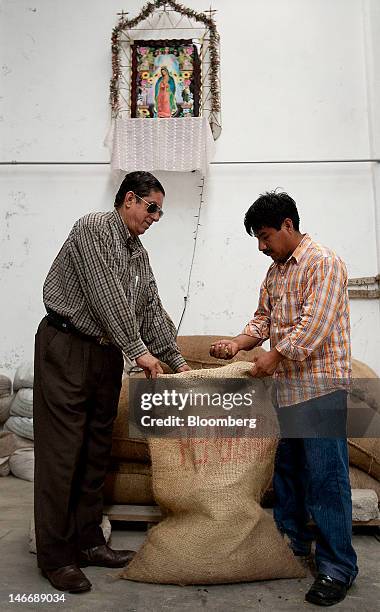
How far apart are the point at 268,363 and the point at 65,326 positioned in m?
0.69

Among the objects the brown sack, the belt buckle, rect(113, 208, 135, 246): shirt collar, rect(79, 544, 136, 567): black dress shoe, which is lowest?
rect(79, 544, 136, 567): black dress shoe

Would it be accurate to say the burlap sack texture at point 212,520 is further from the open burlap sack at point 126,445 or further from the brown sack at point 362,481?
the brown sack at point 362,481

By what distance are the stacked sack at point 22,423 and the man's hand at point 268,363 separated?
192 centimetres

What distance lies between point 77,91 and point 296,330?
2857 mm

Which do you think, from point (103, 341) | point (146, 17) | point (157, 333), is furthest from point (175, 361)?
point (146, 17)

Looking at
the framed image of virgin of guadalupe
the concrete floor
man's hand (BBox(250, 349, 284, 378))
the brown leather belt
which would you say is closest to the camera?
the concrete floor

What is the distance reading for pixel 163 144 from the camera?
3.37 meters

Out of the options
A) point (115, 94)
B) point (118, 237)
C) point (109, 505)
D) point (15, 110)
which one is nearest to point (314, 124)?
point (115, 94)

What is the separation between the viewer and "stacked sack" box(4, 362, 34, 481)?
10.1 ft

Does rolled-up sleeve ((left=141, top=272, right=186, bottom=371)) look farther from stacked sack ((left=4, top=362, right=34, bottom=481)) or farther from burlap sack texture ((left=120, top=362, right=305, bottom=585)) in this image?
stacked sack ((left=4, top=362, right=34, bottom=481))

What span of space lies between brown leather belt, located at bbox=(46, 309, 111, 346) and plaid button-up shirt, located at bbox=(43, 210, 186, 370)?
0.07 feet

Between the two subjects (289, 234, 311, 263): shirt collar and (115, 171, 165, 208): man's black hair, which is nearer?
(289, 234, 311, 263): shirt collar

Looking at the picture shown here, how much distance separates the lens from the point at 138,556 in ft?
5.63

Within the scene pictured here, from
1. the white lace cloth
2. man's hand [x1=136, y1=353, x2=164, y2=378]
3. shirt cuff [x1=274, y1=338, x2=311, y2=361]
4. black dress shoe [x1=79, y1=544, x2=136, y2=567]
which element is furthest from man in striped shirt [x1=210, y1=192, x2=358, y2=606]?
the white lace cloth
